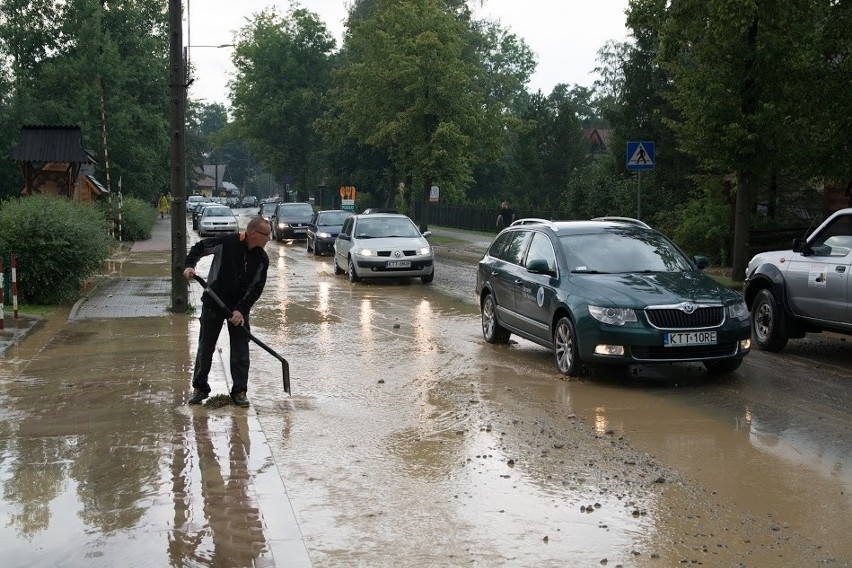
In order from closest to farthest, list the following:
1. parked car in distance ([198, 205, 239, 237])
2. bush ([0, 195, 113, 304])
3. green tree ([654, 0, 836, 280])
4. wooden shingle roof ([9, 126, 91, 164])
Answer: bush ([0, 195, 113, 304])
green tree ([654, 0, 836, 280])
wooden shingle roof ([9, 126, 91, 164])
parked car in distance ([198, 205, 239, 237])

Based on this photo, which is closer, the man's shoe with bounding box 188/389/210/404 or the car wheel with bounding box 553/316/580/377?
the man's shoe with bounding box 188/389/210/404

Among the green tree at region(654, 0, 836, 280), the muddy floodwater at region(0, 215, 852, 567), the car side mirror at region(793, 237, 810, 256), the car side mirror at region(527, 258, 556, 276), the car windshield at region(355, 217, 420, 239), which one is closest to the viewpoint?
the muddy floodwater at region(0, 215, 852, 567)

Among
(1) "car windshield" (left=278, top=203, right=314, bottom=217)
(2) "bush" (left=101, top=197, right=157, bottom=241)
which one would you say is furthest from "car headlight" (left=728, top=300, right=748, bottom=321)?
(2) "bush" (left=101, top=197, right=157, bottom=241)

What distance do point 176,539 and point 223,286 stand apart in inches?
156

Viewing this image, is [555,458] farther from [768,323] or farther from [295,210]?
[295,210]

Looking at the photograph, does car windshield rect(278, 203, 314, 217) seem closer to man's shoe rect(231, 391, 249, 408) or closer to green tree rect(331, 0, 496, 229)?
green tree rect(331, 0, 496, 229)

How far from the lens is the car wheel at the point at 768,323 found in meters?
12.5

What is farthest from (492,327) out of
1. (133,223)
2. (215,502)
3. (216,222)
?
(216,222)

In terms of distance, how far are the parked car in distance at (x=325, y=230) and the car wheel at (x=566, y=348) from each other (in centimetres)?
2261

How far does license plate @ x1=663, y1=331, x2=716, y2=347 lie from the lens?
993 cm

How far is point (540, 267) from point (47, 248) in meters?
9.73

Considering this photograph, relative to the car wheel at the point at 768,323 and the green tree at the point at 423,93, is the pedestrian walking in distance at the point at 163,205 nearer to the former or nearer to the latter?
the green tree at the point at 423,93

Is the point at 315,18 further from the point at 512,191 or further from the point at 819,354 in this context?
the point at 819,354

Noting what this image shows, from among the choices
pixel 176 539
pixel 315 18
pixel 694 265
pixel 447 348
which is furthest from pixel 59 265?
pixel 315 18
